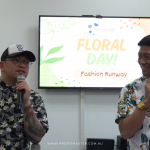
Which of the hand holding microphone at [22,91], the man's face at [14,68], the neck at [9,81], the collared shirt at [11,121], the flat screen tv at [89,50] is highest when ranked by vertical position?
the flat screen tv at [89,50]

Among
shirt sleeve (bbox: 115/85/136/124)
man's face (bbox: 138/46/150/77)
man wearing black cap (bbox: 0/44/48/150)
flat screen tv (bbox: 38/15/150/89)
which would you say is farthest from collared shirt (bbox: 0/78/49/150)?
flat screen tv (bbox: 38/15/150/89)

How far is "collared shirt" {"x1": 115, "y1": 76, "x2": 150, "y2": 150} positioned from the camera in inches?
44.9

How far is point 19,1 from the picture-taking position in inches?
108

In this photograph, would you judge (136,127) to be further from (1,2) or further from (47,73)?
(1,2)

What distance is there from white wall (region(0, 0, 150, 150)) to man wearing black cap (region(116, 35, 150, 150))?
4.69ft

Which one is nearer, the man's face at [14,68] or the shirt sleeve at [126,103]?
the shirt sleeve at [126,103]

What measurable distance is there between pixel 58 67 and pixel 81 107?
59cm

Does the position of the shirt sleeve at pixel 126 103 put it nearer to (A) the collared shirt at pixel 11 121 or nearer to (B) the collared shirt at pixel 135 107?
(B) the collared shirt at pixel 135 107

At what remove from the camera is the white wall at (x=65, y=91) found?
2625 millimetres

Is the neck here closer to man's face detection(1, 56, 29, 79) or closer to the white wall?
man's face detection(1, 56, 29, 79)

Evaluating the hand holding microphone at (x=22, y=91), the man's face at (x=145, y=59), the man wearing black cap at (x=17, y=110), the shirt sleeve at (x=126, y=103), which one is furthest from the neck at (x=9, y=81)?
the man's face at (x=145, y=59)

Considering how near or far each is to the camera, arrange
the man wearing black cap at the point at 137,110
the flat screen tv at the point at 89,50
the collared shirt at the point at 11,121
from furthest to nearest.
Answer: the flat screen tv at the point at 89,50
the collared shirt at the point at 11,121
the man wearing black cap at the point at 137,110

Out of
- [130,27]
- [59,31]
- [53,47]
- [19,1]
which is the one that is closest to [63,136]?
[53,47]

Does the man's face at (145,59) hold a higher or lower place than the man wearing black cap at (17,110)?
higher
